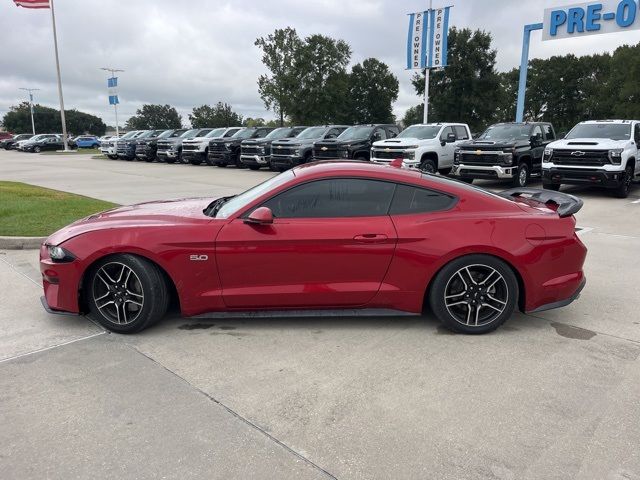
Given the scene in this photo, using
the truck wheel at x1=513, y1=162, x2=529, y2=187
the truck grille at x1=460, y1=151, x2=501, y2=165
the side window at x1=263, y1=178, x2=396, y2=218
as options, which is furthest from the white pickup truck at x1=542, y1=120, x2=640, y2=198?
the side window at x1=263, y1=178, x2=396, y2=218

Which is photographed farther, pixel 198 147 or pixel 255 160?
pixel 198 147

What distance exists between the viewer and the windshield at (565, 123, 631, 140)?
1289 centimetres

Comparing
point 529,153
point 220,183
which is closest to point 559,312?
point 529,153

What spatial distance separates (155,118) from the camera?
436 ft

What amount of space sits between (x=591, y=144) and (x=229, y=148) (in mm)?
15566

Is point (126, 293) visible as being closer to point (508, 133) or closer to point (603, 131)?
point (603, 131)

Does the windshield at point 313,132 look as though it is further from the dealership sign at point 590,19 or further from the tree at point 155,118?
the tree at point 155,118

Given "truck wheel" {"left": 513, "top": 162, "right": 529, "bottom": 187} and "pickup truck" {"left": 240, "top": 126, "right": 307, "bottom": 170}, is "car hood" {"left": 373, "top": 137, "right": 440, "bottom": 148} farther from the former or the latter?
"pickup truck" {"left": 240, "top": 126, "right": 307, "bottom": 170}

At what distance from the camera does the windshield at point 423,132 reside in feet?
52.0

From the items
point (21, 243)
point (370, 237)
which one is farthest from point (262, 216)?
point (21, 243)

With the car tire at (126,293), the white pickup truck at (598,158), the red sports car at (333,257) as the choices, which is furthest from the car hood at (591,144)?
the car tire at (126,293)

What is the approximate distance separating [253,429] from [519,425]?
1.54 m

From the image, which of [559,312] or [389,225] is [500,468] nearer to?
[389,225]

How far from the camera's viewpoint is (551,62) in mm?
64625
